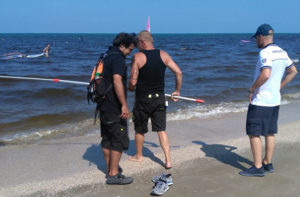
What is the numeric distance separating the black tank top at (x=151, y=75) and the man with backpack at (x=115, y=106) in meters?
0.27

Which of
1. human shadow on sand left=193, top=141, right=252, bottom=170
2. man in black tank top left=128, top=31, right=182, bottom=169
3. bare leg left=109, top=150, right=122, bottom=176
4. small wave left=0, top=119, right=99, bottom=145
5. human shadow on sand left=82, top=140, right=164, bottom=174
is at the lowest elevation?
small wave left=0, top=119, right=99, bottom=145

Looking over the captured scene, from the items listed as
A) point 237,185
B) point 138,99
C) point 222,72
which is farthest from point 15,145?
point 222,72

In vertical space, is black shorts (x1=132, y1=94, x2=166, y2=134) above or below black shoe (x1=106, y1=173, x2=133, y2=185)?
above

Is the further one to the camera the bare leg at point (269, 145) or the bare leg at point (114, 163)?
the bare leg at point (269, 145)

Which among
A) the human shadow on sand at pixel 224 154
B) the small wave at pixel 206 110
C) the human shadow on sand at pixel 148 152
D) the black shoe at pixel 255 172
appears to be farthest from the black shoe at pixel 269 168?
the small wave at pixel 206 110

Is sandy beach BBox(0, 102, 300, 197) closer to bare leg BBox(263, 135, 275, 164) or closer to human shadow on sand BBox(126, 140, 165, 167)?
human shadow on sand BBox(126, 140, 165, 167)

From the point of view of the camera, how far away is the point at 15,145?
5.61 meters

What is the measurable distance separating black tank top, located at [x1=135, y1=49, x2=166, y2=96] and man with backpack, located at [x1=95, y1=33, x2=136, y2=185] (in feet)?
0.90

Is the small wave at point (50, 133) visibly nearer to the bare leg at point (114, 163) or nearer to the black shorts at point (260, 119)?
the bare leg at point (114, 163)

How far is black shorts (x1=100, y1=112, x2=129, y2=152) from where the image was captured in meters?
3.69

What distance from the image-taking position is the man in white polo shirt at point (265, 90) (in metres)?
3.57
